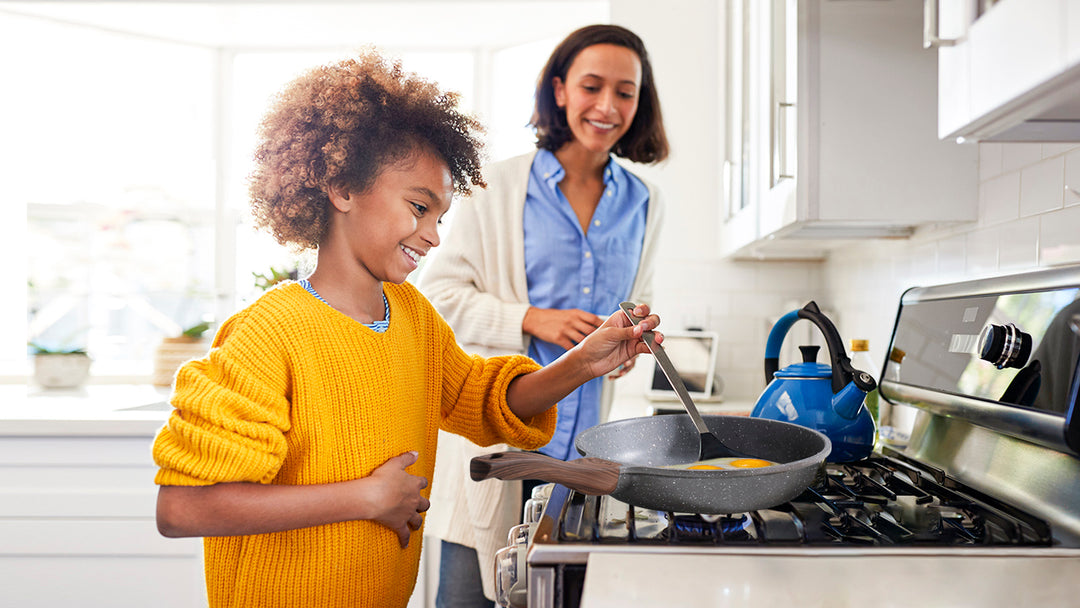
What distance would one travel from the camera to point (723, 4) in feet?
7.51

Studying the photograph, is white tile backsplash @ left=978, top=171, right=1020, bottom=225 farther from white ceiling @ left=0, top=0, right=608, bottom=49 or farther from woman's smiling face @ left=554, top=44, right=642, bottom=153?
white ceiling @ left=0, top=0, right=608, bottom=49

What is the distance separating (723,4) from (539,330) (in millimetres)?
1469

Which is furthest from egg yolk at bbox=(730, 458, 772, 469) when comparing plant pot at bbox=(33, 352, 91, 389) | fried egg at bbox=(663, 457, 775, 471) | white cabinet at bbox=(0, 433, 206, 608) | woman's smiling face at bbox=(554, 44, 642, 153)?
plant pot at bbox=(33, 352, 91, 389)

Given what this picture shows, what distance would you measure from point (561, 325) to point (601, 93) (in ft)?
1.49

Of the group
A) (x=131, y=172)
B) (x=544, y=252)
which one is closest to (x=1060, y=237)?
(x=544, y=252)

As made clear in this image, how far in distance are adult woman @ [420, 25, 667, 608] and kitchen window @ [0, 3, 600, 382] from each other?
1142 millimetres

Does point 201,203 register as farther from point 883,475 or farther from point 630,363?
point 883,475

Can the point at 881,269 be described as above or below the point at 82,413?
above

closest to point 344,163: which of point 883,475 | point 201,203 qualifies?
point 883,475

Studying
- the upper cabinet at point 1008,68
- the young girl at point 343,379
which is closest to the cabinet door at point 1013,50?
the upper cabinet at point 1008,68

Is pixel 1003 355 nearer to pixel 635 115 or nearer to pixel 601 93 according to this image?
pixel 601 93

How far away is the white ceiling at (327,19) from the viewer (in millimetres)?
2424

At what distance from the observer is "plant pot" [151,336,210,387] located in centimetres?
231

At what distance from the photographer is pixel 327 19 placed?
8.34 feet
